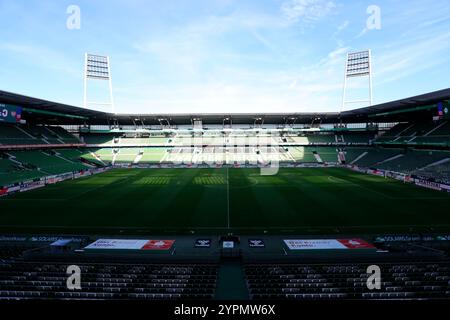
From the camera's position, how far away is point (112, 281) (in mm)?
11258

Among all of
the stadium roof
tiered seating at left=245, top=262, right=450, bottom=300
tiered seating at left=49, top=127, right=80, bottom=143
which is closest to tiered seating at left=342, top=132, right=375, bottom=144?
the stadium roof

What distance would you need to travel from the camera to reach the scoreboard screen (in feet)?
115

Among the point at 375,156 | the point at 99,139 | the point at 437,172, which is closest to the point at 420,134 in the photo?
the point at 375,156

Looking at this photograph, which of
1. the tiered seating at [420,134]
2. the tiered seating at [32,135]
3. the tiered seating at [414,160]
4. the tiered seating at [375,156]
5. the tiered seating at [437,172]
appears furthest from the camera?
the tiered seating at [375,156]

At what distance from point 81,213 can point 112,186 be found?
45.1 feet


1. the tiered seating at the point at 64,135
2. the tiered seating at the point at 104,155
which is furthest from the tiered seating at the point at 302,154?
the tiered seating at the point at 64,135

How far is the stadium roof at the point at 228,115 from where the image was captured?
42438 millimetres

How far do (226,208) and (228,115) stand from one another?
44.8m

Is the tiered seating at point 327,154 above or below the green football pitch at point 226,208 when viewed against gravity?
A: above

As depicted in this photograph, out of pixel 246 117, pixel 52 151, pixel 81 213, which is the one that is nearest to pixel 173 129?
pixel 246 117

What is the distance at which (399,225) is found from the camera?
846 inches

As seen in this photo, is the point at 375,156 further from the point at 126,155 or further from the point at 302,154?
the point at 126,155

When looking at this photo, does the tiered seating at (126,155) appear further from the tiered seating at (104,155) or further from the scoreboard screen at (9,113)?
the scoreboard screen at (9,113)

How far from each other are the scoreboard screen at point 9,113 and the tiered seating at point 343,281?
39952mm
